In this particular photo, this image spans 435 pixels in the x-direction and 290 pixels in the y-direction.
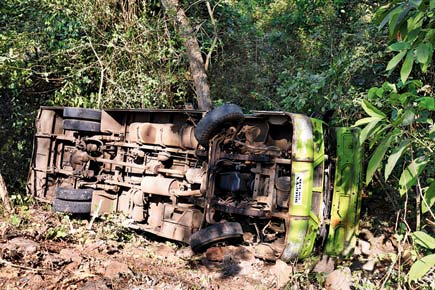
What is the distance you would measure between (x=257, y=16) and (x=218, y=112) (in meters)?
9.10

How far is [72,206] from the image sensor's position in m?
5.60

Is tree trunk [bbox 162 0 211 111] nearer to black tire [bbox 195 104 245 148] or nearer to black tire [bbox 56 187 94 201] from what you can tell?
black tire [bbox 56 187 94 201]

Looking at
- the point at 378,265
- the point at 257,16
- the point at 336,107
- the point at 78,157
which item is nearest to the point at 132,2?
the point at 78,157

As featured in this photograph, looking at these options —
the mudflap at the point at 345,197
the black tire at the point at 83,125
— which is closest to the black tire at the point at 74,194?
the black tire at the point at 83,125

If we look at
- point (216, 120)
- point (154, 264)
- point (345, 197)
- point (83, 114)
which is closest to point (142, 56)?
point (83, 114)

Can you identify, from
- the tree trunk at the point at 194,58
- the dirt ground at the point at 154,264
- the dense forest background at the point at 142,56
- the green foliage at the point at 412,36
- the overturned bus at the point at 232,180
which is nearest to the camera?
the green foliage at the point at 412,36

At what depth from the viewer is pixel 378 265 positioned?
172 inches

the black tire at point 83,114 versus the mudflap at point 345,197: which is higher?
the black tire at point 83,114

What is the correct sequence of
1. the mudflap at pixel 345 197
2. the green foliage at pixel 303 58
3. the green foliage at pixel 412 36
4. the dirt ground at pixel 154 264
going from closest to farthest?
the green foliage at pixel 412 36 < the dirt ground at pixel 154 264 < the mudflap at pixel 345 197 < the green foliage at pixel 303 58

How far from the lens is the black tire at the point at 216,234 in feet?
13.4

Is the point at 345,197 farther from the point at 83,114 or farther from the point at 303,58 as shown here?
the point at 303,58

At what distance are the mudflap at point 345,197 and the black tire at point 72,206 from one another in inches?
125

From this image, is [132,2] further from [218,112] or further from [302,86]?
[218,112]

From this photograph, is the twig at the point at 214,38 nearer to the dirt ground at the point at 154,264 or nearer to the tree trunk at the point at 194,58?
the tree trunk at the point at 194,58
